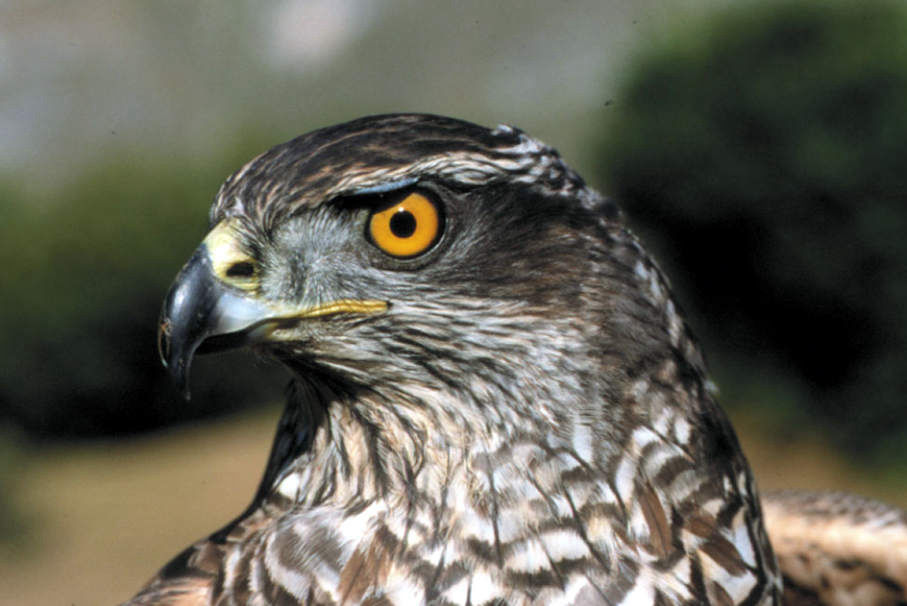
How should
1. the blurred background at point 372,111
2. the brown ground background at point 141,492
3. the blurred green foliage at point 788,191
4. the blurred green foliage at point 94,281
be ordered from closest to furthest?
the blurred green foliage at point 788,191, the blurred background at point 372,111, the brown ground background at point 141,492, the blurred green foliage at point 94,281

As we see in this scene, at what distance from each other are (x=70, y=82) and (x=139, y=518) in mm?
4344

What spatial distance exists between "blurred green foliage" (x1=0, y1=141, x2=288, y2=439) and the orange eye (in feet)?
20.5

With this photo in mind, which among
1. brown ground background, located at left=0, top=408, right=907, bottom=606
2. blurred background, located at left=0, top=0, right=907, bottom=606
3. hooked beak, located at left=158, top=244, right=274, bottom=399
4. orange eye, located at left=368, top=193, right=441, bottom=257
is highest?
blurred background, located at left=0, top=0, right=907, bottom=606

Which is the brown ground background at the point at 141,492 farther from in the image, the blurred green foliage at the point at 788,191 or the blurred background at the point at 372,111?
the blurred green foliage at the point at 788,191

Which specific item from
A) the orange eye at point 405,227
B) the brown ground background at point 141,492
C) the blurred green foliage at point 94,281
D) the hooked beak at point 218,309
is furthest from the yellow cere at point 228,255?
the blurred green foliage at point 94,281

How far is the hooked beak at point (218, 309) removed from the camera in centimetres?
169

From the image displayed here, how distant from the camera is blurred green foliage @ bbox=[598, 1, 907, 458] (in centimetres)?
633

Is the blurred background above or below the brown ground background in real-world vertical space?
above

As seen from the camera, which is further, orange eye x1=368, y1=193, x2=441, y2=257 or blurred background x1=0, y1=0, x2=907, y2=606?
blurred background x1=0, y1=0, x2=907, y2=606

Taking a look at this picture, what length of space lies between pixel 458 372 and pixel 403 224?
29 centimetres

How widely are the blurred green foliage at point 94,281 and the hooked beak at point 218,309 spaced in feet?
20.4

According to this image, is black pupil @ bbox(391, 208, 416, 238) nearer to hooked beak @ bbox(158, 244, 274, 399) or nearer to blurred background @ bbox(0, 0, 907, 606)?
hooked beak @ bbox(158, 244, 274, 399)

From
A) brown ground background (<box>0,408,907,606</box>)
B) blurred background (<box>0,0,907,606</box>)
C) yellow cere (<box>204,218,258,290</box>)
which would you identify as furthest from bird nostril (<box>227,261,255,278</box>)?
brown ground background (<box>0,408,907,606</box>)

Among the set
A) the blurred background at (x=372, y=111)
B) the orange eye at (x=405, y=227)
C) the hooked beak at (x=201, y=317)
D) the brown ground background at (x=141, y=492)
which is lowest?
the brown ground background at (x=141, y=492)
